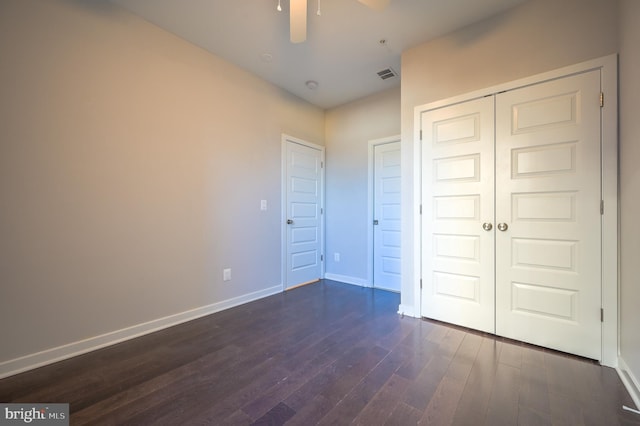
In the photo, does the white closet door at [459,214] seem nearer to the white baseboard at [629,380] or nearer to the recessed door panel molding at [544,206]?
the recessed door panel molding at [544,206]

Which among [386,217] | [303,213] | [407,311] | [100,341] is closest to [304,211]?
[303,213]

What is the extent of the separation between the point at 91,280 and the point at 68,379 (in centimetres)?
69

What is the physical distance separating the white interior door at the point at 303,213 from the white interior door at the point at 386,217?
0.91 metres

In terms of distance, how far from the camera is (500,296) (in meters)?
2.22

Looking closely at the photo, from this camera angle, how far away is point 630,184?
160 centimetres

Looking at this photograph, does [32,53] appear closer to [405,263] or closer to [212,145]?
[212,145]

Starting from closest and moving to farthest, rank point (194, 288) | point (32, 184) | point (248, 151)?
point (32, 184) → point (194, 288) → point (248, 151)

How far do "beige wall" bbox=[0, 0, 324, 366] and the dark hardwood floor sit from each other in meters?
0.39

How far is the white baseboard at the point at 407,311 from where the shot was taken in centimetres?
267

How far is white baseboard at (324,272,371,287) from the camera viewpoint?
3.83m

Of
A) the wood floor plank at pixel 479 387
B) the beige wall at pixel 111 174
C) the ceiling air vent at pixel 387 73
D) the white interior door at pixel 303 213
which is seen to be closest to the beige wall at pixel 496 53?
the ceiling air vent at pixel 387 73

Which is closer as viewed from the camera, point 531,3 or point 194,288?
point 531,3

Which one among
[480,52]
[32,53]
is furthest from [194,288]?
[480,52]

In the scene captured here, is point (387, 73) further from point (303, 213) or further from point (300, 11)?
point (303, 213)
